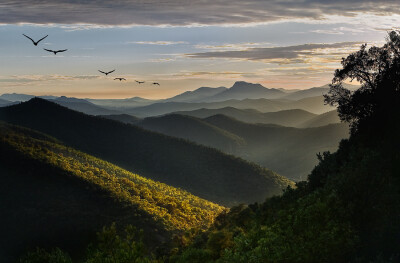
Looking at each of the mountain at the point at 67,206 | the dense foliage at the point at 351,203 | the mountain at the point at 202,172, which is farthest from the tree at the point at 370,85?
the mountain at the point at 202,172

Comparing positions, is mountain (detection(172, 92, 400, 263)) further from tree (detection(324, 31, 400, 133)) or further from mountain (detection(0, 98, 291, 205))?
mountain (detection(0, 98, 291, 205))

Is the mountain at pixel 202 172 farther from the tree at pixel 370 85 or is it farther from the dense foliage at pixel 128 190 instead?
the tree at pixel 370 85

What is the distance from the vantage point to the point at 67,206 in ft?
298

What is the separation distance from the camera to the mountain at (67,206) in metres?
80.0

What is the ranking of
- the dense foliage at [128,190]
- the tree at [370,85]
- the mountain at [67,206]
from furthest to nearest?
the dense foliage at [128,190] < the mountain at [67,206] < the tree at [370,85]

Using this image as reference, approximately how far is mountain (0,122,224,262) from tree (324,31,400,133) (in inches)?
1952

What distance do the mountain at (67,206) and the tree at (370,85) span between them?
49.6 meters

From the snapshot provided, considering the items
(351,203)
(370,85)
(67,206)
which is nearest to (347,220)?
(351,203)

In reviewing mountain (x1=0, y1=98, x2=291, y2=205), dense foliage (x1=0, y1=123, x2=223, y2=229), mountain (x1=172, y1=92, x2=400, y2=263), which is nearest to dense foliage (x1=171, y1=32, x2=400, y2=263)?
mountain (x1=172, y1=92, x2=400, y2=263)

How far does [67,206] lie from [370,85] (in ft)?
236

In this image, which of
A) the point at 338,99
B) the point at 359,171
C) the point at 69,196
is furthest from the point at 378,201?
the point at 69,196

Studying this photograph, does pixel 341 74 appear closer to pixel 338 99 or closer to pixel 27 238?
pixel 338 99

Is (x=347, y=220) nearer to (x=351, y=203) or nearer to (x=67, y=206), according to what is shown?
(x=351, y=203)

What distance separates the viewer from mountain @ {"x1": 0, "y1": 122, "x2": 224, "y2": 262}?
8000 cm
